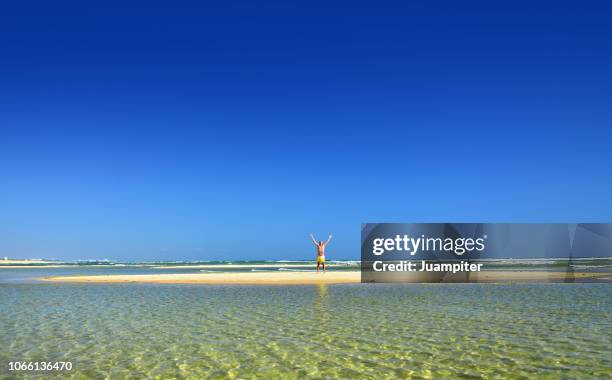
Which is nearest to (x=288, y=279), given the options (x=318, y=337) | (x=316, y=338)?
(x=318, y=337)

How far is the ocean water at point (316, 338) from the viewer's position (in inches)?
416

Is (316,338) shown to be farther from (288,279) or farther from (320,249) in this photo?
(320,249)

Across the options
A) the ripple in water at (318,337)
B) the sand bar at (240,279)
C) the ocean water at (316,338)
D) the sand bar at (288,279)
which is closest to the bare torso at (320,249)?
the sand bar at (240,279)

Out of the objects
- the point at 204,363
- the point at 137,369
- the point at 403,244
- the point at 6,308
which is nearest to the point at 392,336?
the point at 204,363

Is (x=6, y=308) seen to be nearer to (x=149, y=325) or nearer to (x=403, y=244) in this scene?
(x=149, y=325)

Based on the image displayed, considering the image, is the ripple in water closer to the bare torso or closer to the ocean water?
the ocean water

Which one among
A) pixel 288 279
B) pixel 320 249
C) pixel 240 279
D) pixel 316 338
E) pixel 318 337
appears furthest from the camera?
pixel 320 249

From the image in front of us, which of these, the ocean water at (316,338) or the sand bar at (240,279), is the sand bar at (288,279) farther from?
the ocean water at (316,338)

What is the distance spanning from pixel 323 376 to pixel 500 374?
3.76 meters

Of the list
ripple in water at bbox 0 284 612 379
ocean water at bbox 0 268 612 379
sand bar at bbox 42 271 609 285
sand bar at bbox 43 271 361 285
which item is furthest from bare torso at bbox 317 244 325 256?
ocean water at bbox 0 268 612 379

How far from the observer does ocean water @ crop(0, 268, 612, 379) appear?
10.6 m

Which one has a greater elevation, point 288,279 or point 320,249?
point 320,249

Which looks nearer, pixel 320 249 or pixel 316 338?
pixel 316 338

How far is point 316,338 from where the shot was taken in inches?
549
